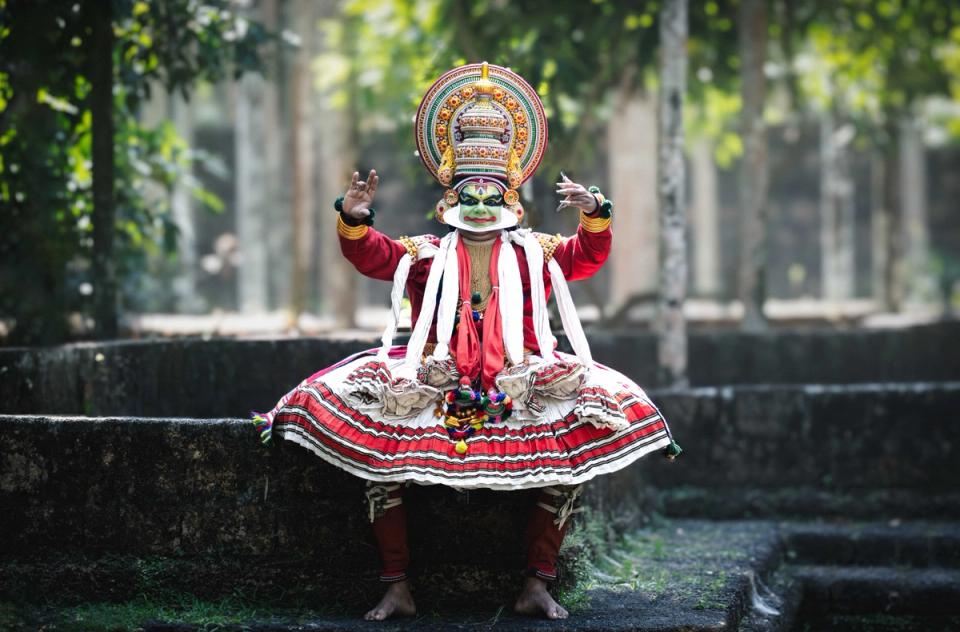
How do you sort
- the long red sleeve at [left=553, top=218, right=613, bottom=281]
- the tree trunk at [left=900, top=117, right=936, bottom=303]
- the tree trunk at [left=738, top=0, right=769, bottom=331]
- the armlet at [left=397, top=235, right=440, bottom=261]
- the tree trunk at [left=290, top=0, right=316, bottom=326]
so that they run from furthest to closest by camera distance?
1. the tree trunk at [left=900, top=117, right=936, bottom=303]
2. the tree trunk at [left=290, top=0, right=316, bottom=326]
3. the tree trunk at [left=738, top=0, right=769, bottom=331]
4. the armlet at [left=397, top=235, right=440, bottom=261]
5. the long red sleeve at [left=553, top=218, right=613, bottom=281]

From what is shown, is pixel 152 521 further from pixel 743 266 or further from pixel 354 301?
pixel 354 301

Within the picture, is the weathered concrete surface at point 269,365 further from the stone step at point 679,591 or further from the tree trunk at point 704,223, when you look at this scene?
the tree trunk at point 704,223

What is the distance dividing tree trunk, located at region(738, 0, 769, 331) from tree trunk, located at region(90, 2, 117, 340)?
4.94 metres

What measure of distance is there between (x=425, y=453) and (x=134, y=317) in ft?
22.0

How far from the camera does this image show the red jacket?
493 centimetres

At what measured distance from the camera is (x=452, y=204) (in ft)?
16.8

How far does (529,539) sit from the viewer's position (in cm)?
480

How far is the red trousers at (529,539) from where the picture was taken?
185 inches

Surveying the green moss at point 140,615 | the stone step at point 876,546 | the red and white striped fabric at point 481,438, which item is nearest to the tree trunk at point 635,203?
the stone step at point 876,546

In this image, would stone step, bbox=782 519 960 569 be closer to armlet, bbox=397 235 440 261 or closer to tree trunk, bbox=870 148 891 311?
armlet, bbox=397 235 440 261

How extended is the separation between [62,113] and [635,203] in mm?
7834

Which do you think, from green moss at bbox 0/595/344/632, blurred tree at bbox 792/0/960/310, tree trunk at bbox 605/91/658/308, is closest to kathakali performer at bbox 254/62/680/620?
green moss at bbox 0/595/344/632

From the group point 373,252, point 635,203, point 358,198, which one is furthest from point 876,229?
point 358,198

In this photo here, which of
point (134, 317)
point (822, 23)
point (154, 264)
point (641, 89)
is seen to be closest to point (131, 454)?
point (134, 317)
